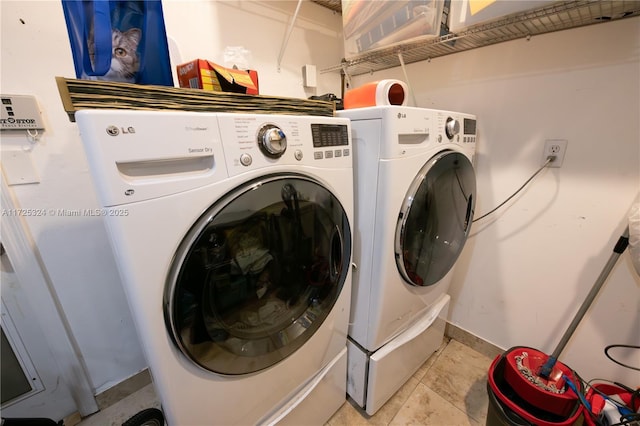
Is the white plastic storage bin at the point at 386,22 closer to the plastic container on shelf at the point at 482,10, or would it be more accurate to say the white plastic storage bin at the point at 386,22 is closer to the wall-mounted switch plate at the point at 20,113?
the plastic container on shelf at the point at 482,10

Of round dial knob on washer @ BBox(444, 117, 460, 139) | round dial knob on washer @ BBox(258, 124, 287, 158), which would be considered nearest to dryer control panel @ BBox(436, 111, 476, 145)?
round dial knob on washer @ BBox(444, 117, 460, 139)

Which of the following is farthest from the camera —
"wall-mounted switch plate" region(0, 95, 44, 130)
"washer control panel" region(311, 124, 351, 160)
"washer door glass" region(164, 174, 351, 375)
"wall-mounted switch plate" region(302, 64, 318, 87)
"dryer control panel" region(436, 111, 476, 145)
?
"wall-mounted switch plate" region(302, 64, 318, 87)

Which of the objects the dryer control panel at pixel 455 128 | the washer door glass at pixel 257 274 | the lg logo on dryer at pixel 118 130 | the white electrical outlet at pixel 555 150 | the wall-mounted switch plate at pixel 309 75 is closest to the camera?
the lg logo on dryer at pixel 118 130

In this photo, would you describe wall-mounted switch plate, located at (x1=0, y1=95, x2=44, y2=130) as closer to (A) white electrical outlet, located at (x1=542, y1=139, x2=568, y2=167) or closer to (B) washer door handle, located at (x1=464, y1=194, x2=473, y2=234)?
(B) washer door handle, located at (x1=464, y1=194, x2=473, y2=234)

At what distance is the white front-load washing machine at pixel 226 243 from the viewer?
481mm

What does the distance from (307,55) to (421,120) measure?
1030mm

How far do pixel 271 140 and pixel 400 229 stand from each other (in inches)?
21.0

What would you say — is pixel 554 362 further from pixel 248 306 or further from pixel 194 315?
pixel 194 315

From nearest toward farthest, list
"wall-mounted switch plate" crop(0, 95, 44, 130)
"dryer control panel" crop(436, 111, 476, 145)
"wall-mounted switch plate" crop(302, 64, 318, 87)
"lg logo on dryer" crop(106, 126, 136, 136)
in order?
"lg logo on dryer" crop(106, 126, 136, 136) → "wall-mounted switch plate" crop(0, 95, 44, 130) → "dryer control panel" crop(436, 111, 476, 145) → "wall-mounted switch plate" crop(302, 64, 318, 87)

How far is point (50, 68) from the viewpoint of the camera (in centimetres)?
89

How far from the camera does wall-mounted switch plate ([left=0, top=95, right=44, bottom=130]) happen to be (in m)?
0.83

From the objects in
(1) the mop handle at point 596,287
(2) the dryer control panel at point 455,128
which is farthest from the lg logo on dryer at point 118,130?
(1) the mop handle at point 596,287

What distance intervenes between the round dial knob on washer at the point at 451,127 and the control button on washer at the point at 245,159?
2.55ft

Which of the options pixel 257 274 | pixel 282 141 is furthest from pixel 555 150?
pixel 257 274
